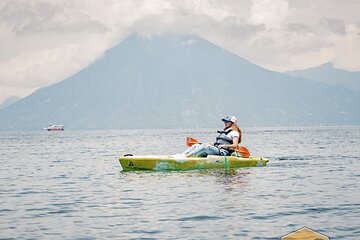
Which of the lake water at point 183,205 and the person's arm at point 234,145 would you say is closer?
the lake water at point 183,205

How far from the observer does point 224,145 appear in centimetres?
3300

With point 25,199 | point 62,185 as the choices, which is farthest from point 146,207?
point 62,185

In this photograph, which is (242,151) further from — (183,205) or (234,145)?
(183,205)

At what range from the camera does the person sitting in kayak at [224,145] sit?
107 ft

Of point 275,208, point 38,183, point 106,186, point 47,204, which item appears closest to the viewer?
point 275,208

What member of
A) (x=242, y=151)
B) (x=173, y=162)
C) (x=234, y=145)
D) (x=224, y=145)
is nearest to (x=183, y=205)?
(x=173, y=162)

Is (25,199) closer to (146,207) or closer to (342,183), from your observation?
(146,207)

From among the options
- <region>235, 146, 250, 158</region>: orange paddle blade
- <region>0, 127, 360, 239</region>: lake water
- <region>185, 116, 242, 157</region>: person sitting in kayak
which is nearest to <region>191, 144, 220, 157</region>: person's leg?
<region>185, 116, 242, 157</region>: person sitting in kayak

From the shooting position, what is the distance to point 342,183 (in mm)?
27859

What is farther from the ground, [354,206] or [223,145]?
[223,145]

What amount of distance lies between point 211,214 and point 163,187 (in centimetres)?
729

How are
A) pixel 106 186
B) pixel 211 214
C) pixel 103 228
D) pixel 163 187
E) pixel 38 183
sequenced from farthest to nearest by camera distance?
pixel 38 183 → pixel 106 186 → pixel 163 187 → pixel 211 214 → pixel 103 228

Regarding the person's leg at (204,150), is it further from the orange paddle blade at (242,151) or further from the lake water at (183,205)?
the orange paddle blade at (242,151)

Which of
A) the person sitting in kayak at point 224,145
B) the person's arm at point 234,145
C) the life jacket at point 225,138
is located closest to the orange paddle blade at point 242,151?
the person sitting in kayak at point 224,145
